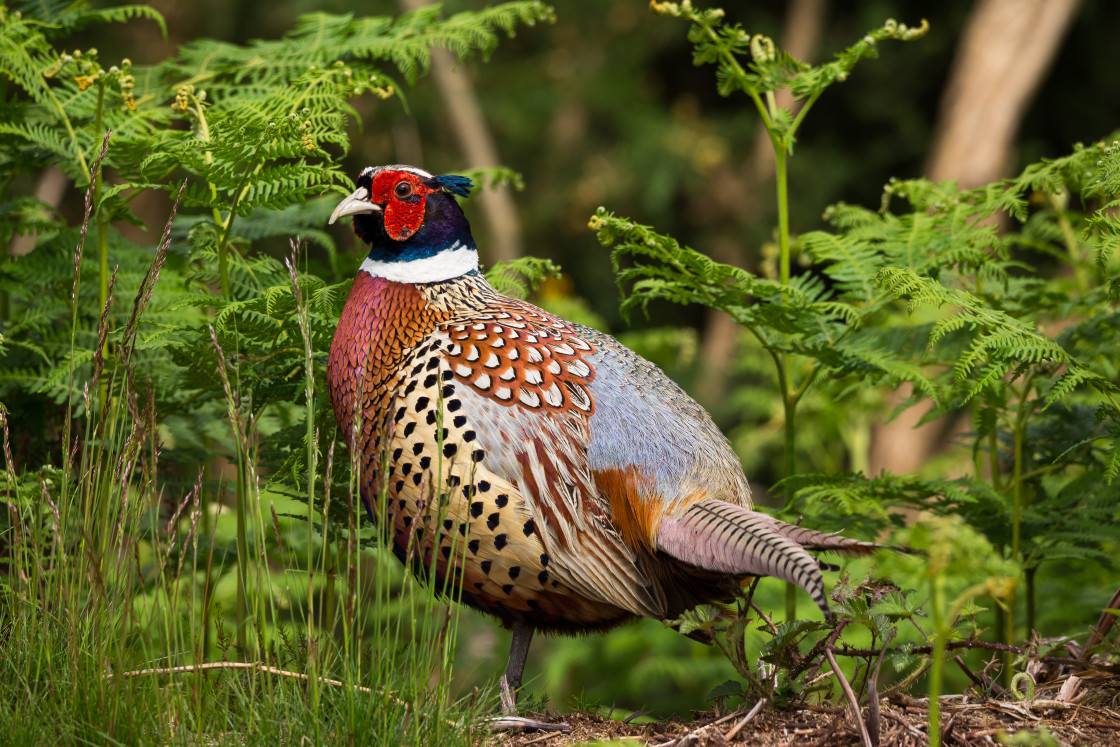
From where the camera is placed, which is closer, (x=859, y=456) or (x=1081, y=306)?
(x=1081, y=306)

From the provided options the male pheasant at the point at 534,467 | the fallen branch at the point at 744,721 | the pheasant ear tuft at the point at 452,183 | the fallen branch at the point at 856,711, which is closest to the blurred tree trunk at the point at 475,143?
the pheasant ear tuft at the point at 452,183

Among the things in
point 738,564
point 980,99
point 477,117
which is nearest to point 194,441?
point 738,564

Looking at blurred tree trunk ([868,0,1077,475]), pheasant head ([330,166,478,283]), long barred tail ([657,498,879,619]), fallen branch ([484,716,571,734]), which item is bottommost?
fallen branch ([484,716,571,734])

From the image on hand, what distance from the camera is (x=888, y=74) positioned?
1046cm

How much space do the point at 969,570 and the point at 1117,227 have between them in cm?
148

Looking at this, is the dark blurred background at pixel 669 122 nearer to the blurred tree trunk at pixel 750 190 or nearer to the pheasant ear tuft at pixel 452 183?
the blurred tree trunk at pixel 750 190

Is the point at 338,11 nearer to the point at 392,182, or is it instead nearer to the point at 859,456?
the point at 859,456

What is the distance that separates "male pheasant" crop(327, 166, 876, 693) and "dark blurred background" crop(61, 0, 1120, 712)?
6.63m

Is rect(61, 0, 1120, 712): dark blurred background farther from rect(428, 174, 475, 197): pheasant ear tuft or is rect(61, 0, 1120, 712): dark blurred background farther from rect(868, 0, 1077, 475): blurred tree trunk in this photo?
rect(428, 174, 475, 197): pheasant ear tuft

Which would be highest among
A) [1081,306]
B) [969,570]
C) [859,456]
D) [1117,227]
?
[1117,227]

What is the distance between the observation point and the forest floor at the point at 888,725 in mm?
2422

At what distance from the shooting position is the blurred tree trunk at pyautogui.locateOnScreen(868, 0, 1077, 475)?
7695mm

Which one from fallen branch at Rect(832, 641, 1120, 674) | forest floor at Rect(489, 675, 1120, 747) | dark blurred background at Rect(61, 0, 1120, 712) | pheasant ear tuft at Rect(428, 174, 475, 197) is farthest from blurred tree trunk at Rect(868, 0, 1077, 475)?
pheasant ear tuft at Rect(428, 174, 475, 197)

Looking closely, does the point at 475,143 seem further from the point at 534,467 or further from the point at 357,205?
the point at 534,467
